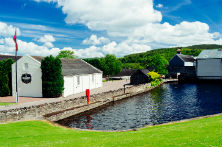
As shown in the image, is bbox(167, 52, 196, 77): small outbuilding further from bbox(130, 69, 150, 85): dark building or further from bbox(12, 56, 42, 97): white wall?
bbox(12, 56, 42, 97): white wall

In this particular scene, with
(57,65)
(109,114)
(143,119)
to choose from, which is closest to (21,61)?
(57,65)

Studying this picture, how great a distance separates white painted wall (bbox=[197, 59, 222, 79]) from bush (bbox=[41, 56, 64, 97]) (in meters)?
67.9

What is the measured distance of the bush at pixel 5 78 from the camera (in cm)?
3772

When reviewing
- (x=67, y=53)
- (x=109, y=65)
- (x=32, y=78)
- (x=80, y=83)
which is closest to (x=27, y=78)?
(x=32, y=78)

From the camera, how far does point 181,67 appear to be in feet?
308

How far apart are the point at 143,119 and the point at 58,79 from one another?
18759 mm

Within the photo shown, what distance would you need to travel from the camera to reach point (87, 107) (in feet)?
99.5

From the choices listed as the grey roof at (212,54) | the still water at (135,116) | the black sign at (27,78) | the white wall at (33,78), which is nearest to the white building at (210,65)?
the grey roof at (212,54)

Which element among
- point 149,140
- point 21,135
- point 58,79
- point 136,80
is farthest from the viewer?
point 136,80

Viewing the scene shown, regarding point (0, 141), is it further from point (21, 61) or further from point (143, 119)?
point (21, 61)

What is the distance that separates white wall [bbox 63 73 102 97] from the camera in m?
38.7

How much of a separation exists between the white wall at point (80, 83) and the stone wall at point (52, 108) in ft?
25.0

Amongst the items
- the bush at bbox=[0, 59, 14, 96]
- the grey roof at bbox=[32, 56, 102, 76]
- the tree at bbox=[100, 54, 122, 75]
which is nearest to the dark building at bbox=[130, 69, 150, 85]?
the grey roof at bbox=[32, 56, 102, 76]

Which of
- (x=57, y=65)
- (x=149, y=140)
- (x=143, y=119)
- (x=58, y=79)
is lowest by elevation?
(x=143, y=119)
